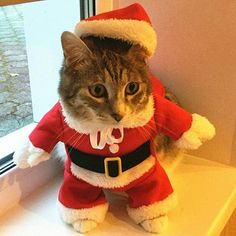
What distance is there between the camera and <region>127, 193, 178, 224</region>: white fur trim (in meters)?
0.75

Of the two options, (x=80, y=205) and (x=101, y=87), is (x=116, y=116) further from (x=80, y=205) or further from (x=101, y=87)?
(x=80, y=205)

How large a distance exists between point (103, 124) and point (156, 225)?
0.23 m

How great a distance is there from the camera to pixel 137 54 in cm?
71

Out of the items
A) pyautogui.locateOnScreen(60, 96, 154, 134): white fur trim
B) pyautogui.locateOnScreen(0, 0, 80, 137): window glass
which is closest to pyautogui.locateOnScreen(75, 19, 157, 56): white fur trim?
pyautogui.locateOnScreen(60, 96, 154, 134): white fur trim

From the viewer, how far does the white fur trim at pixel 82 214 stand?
751mm

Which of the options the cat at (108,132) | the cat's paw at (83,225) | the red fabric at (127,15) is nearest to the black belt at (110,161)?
the cat at (108,132)

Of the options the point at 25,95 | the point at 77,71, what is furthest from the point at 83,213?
the point at 25,95

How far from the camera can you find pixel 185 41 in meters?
0.90

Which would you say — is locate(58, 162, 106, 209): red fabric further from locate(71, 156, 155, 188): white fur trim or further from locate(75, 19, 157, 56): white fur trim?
locate(75, 19, 157, 56): white fur trim

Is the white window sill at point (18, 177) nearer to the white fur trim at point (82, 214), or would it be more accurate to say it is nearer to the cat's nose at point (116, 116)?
the white fur trim at point (82, 214)

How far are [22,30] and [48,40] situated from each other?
0.22 feet

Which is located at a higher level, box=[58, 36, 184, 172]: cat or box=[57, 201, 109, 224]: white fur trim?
box=[58, 36, 184, 172]: cat

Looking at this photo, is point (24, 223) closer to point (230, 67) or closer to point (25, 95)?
point (25, 95)

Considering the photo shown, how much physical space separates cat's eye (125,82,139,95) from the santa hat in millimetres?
83
